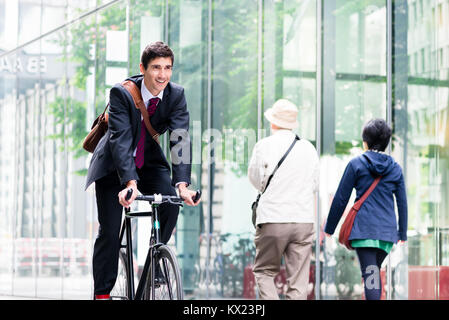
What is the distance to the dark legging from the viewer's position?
6102 millimetres

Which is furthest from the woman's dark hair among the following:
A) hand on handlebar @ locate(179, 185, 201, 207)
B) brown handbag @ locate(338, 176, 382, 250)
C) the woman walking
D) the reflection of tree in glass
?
the reflection of tree in glass

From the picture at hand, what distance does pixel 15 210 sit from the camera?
50.1 feet

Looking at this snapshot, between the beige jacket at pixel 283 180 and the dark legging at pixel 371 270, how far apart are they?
53cm

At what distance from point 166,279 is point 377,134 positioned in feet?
9.06

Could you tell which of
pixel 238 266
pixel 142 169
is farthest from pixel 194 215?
pixel 142 169

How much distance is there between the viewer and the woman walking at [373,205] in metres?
6.16

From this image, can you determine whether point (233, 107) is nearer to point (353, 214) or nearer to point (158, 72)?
point (353, 214)

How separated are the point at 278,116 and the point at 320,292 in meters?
4.74

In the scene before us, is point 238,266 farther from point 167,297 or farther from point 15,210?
point 167,297

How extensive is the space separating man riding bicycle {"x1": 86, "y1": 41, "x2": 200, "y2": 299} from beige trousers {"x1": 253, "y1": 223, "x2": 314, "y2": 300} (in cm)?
139

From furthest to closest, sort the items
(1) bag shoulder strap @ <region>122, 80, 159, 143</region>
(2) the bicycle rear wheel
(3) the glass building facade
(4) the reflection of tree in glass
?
(4) the reflection of tree in glass < (3) the glass building facade < (2) the bicycle rear wheel < (1) bag shoulder strap @ <region>122, 80, 159, 143</region>

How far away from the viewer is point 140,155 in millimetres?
4902

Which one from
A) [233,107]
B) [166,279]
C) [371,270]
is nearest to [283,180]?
[371,270]

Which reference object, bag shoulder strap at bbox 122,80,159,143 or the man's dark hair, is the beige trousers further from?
the man's dark hair
